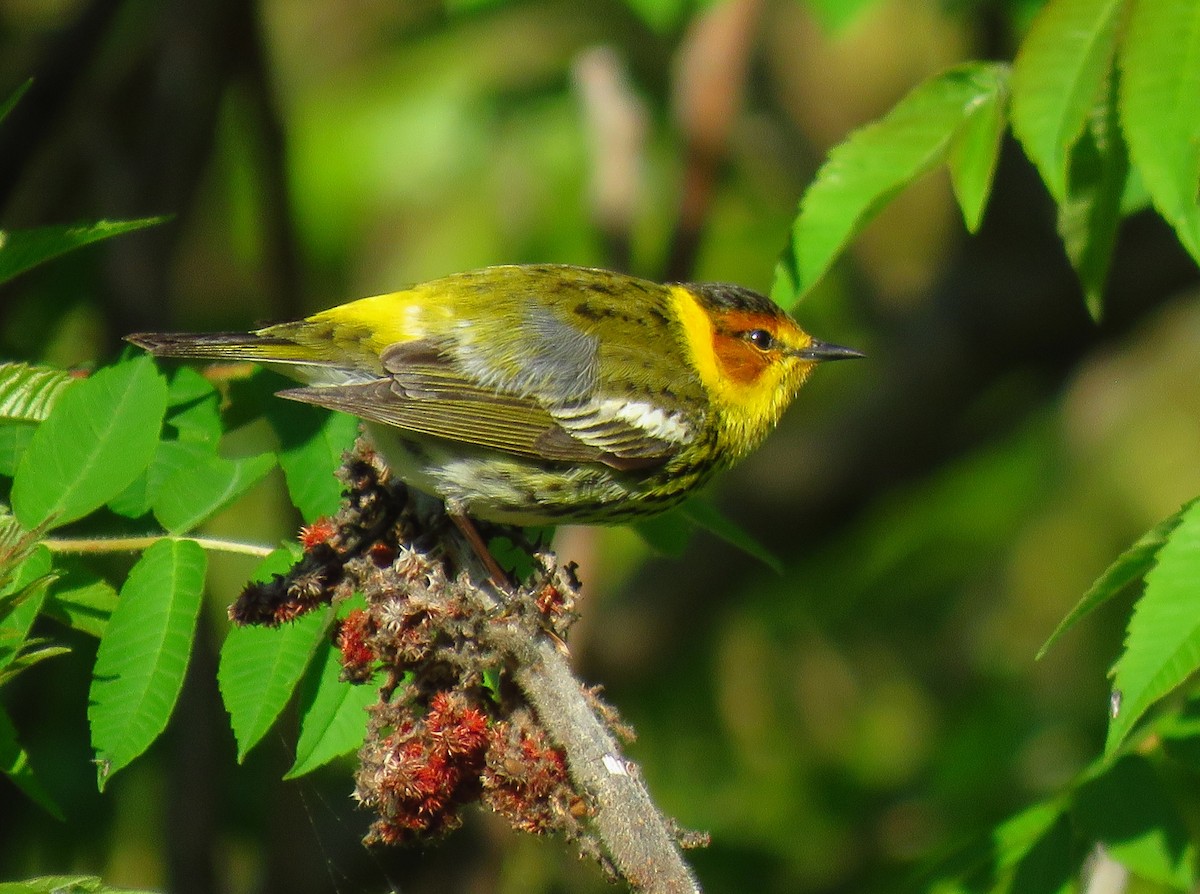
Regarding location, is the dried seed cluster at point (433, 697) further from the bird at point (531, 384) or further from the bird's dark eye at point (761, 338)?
the bird's dark eye at point (761, 338)

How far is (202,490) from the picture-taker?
292cm

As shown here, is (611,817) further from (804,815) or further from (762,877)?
(804,815)

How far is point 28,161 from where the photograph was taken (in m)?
4.71

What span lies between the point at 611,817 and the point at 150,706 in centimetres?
86

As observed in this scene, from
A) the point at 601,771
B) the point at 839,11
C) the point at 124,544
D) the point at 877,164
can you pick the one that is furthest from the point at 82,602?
the point at 839,11

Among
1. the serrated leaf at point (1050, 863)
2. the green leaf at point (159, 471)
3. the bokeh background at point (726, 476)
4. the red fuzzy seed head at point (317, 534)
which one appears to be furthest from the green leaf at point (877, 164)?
the serrated leaf at point (1050, 863)

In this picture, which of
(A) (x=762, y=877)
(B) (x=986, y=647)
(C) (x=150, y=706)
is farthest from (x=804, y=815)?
(C) (x=150, y=706)

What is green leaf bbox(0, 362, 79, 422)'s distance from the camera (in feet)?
9.39

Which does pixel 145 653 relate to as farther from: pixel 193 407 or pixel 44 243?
pixel 44 243

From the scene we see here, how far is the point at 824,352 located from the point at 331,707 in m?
2.36

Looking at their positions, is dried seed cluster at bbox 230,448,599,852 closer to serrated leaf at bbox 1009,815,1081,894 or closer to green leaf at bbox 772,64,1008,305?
green leaf at bbox 772,64,1008,305

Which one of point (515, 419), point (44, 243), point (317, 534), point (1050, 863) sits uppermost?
point (44, 243)

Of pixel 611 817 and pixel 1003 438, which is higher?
pixel 611 817

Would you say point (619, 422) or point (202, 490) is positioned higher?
point (202, 490)
